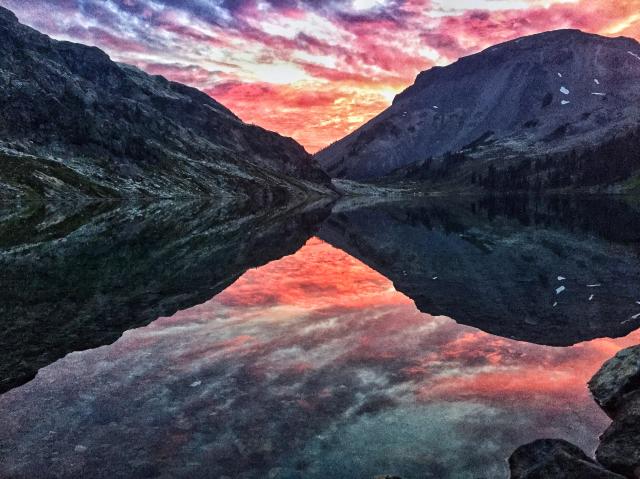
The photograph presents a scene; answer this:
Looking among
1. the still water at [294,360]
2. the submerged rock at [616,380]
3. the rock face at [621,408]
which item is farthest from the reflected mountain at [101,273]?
the submerged rock at [616,380]

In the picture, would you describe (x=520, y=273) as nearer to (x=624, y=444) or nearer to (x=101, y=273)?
(x=624, y=444)

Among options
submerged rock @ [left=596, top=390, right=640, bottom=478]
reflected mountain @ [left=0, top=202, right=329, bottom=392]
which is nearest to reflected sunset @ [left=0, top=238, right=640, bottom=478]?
submerged rock @ [left=596, top=390, right=640, bottom=478]

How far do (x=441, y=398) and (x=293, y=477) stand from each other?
7416 mm

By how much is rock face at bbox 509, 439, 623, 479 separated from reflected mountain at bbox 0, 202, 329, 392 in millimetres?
18927

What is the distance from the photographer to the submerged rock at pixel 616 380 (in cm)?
1797

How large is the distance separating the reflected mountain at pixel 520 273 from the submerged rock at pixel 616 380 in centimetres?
525

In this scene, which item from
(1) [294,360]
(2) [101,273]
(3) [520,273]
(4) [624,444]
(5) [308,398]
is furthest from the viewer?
(3) [520,273]

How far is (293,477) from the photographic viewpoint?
1370 cm

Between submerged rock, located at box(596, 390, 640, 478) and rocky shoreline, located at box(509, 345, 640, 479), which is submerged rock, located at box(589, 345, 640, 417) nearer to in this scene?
rocky shoreline, located at box(509, 345, 640, 479)

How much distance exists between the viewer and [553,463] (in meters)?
12.9

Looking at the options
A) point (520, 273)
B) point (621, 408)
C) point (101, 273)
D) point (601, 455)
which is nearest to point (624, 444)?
point (601, 455)

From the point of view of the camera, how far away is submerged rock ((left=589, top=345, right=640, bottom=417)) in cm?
1797

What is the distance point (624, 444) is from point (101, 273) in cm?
3844

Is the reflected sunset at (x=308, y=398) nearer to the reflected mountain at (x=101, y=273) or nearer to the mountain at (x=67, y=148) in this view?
the reflected mountain at (x=101, y=273)
